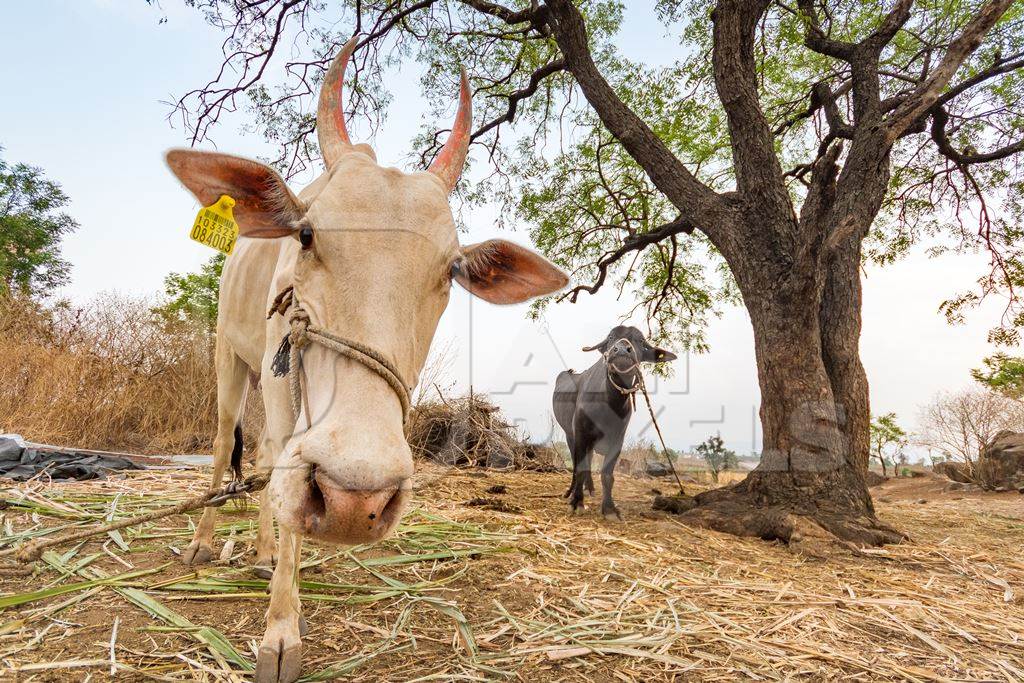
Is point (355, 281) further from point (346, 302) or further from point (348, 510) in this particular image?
point (348, 510)

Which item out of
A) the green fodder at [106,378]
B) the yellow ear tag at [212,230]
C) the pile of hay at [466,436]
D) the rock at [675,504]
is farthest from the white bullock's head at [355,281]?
the green fodder at [106,378]

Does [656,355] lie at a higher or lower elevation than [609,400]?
higher

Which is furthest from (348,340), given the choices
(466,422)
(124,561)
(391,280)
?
(466,422)

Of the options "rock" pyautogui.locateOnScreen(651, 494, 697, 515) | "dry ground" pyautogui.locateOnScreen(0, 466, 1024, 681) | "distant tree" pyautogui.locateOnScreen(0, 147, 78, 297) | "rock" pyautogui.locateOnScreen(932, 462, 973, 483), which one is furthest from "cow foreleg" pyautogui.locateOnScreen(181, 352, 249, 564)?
"distant tree" pyautogui.locateOnScreen(0, 147, 78, 297)

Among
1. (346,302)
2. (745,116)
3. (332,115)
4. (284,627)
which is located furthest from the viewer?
(745,116)

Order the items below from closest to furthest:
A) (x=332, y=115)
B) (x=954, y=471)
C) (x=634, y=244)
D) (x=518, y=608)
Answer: (x=332, y=115)
(x=518, y=608)
(x=634, y=244)
(x=954, y=471)

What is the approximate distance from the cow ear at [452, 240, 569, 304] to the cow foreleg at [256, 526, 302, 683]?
116 centimetres

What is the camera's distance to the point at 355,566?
316cm

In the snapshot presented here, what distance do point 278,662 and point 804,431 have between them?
4736mm

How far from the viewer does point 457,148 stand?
2.30 metres

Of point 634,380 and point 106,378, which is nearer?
point 634,380

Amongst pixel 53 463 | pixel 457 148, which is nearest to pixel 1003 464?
pixel 457 148

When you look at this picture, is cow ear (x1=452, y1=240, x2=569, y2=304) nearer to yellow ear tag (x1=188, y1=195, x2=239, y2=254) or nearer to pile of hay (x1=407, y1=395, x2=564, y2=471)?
yellow ear tag (x1=188, y1=195, x2=239, y2=254)

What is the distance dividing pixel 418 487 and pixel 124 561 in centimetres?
367
